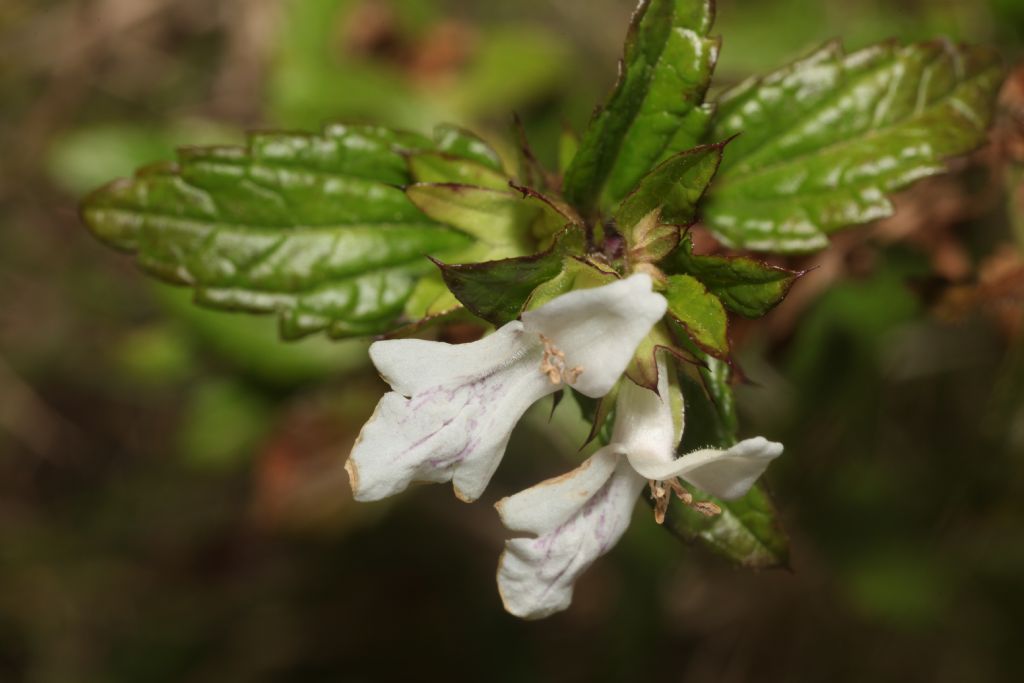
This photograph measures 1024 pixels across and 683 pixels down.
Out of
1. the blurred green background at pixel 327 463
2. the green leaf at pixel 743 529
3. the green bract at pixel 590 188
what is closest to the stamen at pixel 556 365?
the green bract at pixel 590 188

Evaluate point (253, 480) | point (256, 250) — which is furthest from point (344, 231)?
point (253, 480)

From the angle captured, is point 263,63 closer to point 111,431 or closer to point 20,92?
point 20,92

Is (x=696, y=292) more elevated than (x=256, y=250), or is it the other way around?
(x=696, y=292)

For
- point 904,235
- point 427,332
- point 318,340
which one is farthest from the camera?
point 318,340

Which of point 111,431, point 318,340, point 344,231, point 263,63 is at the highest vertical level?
point 344,231

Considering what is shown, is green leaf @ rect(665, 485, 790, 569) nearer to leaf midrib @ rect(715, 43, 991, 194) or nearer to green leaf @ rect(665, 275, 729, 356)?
green leaf @ rect(665, 275, 729, 356)

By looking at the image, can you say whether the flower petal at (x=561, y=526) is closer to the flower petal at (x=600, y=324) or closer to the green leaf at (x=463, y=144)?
the flower petal at (x=600, y=324)
